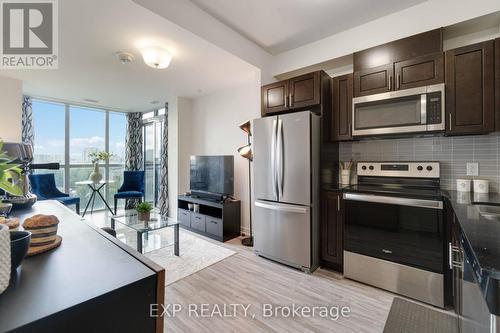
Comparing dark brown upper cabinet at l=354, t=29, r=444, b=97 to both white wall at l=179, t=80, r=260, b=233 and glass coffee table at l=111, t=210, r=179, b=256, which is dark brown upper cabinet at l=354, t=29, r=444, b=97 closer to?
white wall at l=179, t=80, r=260, b=233

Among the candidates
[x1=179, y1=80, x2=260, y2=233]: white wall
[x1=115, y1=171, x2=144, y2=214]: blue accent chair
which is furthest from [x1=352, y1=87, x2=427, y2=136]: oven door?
[x1=115, y1=171, x2=144, y2=214]: blue accent chair

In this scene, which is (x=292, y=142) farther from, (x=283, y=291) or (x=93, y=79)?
(x=93, y=79)

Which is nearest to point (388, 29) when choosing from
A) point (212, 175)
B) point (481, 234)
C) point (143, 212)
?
point (481, 234)

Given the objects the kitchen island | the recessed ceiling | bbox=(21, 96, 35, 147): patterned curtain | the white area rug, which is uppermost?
the recessed ceiling

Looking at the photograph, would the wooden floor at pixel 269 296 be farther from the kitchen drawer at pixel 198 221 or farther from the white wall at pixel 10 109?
the white wall at pixel 10 109

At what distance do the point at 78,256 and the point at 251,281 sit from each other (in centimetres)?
186

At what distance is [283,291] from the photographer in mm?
2195

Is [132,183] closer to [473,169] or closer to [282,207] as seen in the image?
[282,207]

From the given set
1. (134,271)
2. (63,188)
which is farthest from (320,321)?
(63,188)

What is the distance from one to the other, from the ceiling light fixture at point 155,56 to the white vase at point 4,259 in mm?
2449

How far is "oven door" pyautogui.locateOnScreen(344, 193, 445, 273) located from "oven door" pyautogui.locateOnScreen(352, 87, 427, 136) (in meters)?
0.68

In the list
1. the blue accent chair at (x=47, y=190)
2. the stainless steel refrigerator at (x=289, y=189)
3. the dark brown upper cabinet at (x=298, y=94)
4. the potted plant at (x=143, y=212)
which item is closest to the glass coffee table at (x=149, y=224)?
the potted plant at (x=143, y=212)

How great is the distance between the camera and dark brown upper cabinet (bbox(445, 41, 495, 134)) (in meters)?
1.87

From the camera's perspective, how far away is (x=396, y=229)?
2.10m
